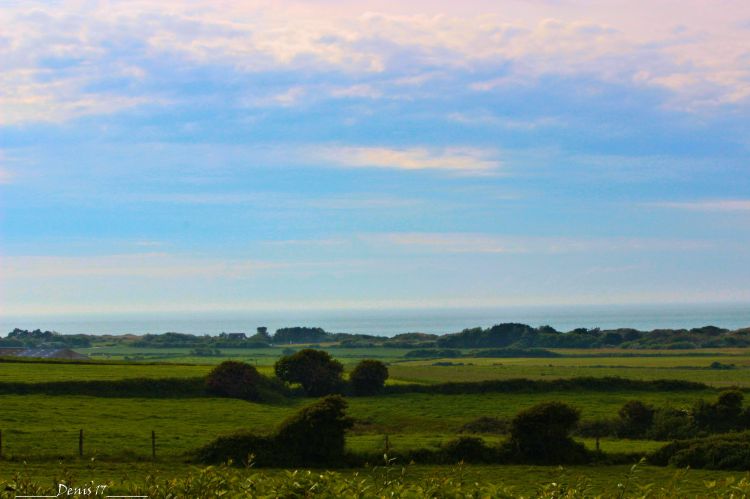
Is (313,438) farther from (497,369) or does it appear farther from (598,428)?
(497,369)

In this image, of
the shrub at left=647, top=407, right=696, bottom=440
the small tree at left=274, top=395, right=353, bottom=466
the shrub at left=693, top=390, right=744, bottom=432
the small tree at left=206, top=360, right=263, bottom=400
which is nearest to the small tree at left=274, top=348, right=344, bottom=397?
the small tree at left=206, top=360, right=263, bottom=400

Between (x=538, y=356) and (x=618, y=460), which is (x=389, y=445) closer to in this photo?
(x=618, y=460)

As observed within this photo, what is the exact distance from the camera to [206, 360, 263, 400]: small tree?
68.2m

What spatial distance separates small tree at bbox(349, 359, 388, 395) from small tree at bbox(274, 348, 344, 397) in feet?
6.21

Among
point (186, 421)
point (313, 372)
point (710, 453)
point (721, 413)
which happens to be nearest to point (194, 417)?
point (186, 421)

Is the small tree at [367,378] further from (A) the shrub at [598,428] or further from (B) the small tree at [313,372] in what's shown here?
(A) the shrub at [598,428]

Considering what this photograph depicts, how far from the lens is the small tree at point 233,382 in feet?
224

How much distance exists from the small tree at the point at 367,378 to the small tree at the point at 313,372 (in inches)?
74.5

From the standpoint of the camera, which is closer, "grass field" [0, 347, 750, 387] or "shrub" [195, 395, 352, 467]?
"shrub" [195, 395, 352, 467]

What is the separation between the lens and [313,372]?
247 ft

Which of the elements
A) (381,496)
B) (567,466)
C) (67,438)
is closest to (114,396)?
(67,438)

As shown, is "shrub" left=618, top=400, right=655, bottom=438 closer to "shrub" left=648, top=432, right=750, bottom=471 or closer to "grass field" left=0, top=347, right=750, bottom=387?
"shrub" left=648, top=432, right=750, bottom=471

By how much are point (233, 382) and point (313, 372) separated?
29.1 ft

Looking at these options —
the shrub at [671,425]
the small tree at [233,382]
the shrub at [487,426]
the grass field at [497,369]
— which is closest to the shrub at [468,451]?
the shrub at [487,426]
